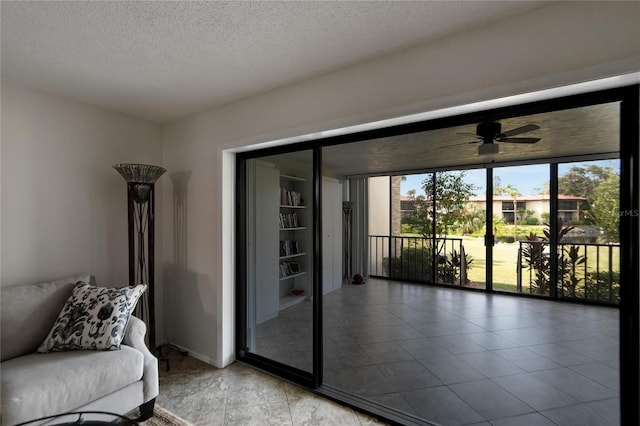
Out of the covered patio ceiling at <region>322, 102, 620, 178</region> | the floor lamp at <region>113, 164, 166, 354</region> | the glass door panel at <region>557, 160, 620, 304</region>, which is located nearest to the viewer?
the glass door panel at <region>557, 160, 620, 304</region>

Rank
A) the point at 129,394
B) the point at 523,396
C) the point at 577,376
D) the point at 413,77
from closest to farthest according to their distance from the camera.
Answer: the point at 413,77 → the point at 129,394 → the point at 523,396 → the point at 577,376

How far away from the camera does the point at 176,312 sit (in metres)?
2.98

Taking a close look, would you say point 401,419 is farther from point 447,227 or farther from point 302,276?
point 447,227

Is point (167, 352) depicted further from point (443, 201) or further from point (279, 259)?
point (443, 201)

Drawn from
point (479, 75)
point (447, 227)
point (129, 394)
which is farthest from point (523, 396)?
point (447, 227)

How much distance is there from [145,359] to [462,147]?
179 inches

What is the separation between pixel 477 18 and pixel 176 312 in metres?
3.54

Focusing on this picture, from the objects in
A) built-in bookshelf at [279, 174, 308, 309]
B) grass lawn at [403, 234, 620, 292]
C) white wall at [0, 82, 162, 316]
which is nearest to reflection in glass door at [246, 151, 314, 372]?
built-in bookshelf at [279, 174, 308, 309]

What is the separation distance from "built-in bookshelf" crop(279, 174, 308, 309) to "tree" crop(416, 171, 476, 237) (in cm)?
268

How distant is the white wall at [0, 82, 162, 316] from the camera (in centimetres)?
213

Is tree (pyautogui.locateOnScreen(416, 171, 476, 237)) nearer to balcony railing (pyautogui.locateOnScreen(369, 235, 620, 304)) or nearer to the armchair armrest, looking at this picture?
balcony railing (pyautogui.locateOnScreen(369, 235, 620, 304))

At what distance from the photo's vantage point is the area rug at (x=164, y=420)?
6.06ft

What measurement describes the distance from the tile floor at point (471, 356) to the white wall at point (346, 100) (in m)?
0.91

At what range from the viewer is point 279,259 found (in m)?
3.96
